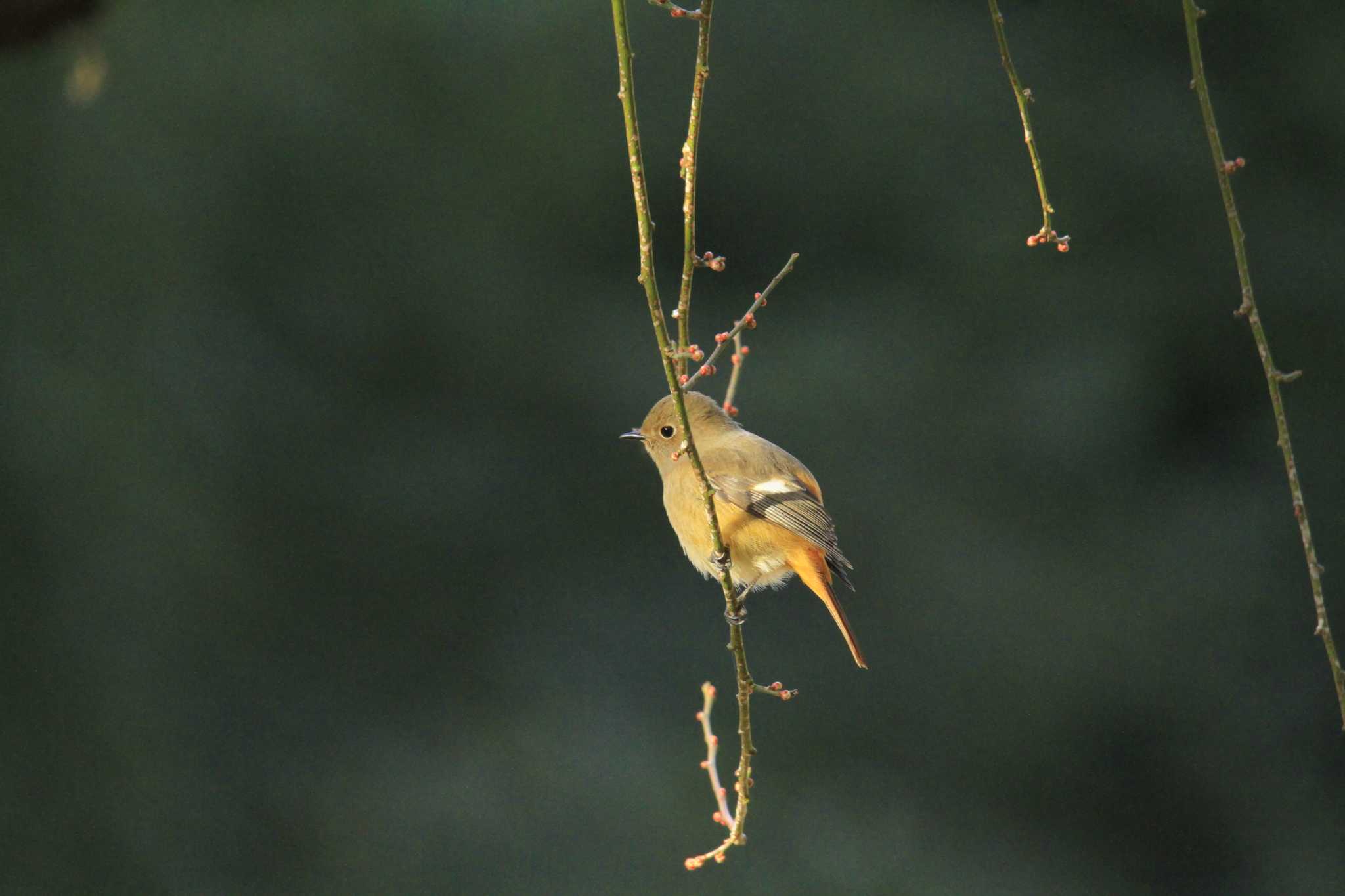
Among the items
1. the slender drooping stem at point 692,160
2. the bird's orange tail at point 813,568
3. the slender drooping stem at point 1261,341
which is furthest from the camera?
the bird's orange tail at point 813,568

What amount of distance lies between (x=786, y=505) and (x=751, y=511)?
0.24 ft

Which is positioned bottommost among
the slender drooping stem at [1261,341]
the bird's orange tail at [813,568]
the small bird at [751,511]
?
the slender drooping stem at [1261,341]

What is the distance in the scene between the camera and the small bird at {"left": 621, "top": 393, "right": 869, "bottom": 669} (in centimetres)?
277

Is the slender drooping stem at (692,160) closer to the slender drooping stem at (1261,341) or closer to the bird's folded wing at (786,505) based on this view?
the slender drooping stem at (1261,341)

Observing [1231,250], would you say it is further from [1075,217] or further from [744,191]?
[744,191]

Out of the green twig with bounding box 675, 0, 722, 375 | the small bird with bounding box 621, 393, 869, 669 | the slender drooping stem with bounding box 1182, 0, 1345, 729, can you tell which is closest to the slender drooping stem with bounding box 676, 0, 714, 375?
the green twig with bounding box 675, 0, 722, 375

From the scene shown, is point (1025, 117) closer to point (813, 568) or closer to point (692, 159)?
point (692, 159)

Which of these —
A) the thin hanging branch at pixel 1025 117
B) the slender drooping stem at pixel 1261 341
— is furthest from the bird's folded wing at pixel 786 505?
the slender drooping stem at pixel 1261 341

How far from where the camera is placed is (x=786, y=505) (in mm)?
2791

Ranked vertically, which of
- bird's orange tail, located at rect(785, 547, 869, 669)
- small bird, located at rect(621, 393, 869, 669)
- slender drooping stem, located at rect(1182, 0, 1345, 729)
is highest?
small bird, located at rect(621, 393, 869, 669)

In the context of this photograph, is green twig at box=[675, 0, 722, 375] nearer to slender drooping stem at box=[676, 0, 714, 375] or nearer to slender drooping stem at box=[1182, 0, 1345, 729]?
slender drooping stem at box=[676, 0, 714, 375]

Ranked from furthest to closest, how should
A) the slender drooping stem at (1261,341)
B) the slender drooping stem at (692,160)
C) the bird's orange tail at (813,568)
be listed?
the bird's orange tail at (813,568)
the slender drooping stem at (1261,341)
the slender drooping stem at (692,160)

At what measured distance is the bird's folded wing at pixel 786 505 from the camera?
2.76 metres

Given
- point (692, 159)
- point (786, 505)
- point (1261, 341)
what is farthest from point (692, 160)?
point (786, 505)
